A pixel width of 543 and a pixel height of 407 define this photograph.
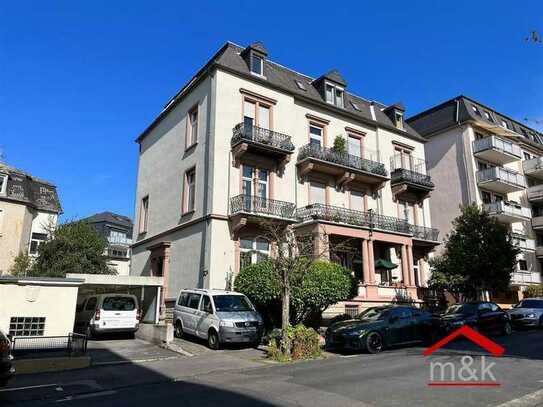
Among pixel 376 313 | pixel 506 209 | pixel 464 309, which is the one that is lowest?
pixel 376 313

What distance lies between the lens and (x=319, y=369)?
424 inches

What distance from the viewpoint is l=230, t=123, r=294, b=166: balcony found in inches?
844

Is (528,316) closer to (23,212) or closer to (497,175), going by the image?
(497,175)

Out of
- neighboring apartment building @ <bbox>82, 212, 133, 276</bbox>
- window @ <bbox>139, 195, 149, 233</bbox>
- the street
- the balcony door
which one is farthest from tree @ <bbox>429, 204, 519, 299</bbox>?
neighboring apartment building @ <bbox>82, 212, 133, 276</bbox>

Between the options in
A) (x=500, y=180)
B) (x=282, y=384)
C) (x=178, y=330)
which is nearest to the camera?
(x=282, y=384)

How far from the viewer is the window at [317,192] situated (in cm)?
2462

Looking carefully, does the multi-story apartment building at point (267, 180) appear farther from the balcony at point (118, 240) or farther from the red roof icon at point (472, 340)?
the balcony at point (118, 240)

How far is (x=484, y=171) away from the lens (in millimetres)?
34875

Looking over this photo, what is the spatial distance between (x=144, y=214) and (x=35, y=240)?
1339 centimetres

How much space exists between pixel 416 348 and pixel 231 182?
11260 millimetres

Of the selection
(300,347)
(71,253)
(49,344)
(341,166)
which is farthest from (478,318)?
(71,253)

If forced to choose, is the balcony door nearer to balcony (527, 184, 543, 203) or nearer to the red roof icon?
the red roof icon

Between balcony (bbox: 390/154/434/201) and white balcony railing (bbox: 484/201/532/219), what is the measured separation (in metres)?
7.83

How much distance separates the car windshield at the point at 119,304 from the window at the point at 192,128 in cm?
930
